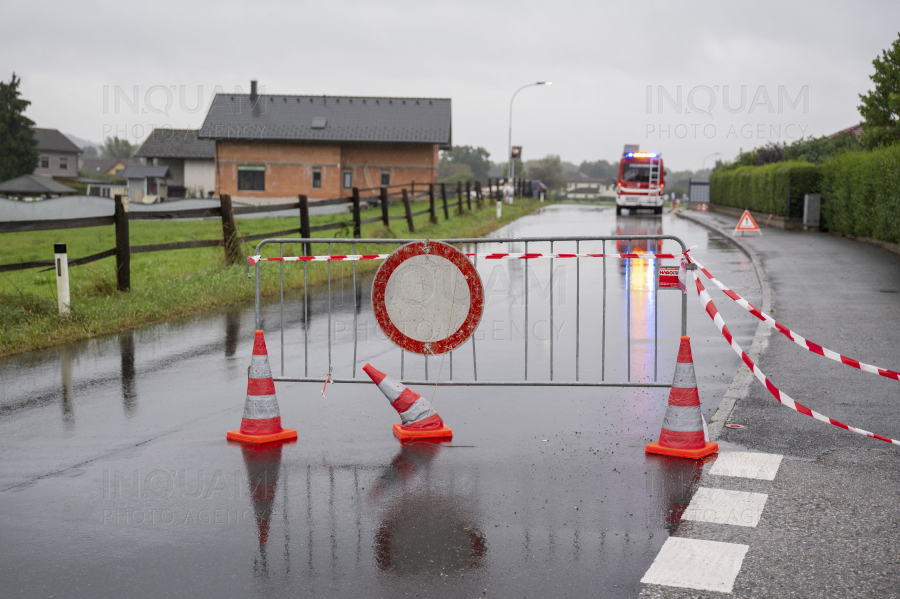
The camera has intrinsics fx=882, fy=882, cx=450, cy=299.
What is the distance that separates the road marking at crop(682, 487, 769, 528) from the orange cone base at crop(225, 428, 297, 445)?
285cm

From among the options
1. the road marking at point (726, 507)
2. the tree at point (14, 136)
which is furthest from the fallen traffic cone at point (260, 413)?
the tree at point (14, 136)

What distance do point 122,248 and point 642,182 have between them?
33.5 meters

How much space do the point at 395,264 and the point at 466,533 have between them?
2628 millimetres

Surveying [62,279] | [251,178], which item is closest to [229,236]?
[62,279]

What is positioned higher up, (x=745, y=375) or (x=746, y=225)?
(x=746, y=225)

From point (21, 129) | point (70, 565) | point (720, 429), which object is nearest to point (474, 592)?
point (70, 565)

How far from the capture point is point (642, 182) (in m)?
42.6

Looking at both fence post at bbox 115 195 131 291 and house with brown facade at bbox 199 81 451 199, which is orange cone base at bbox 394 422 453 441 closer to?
fence post at bbox 115 195 131 291

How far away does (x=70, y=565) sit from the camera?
4.15 metres

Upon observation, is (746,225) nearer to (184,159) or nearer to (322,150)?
(322,150)

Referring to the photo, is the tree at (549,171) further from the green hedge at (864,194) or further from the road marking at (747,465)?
the road marking at (747,465)

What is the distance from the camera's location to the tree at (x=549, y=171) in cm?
13388

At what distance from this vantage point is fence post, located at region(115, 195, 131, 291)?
12508mm

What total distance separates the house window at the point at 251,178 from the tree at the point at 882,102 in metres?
40.2
